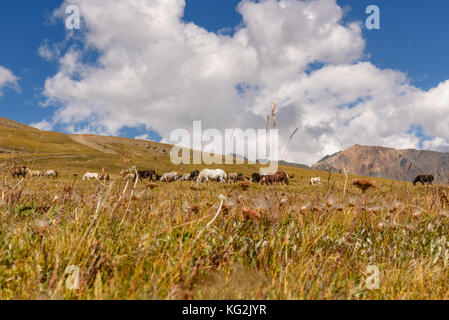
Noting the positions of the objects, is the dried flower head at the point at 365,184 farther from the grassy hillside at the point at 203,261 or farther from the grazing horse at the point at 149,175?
the grazing horse at the point at 149,175

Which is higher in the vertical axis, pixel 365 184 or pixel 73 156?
pixel 73 156

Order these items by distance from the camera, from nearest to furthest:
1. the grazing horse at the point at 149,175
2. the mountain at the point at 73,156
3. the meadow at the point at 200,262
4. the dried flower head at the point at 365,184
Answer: the meadow at the point at 200,262 → the dried flower head at the point at 365,184 → the grazing horse at the point at 149,175 → the mountain at the point at 73,156

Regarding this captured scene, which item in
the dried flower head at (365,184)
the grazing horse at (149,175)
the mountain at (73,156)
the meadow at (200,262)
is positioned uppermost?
the mountain at (73,156)

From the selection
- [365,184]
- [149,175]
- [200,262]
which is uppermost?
[149,175]

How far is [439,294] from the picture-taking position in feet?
8.52

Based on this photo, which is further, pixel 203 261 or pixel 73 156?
pixel 73 156

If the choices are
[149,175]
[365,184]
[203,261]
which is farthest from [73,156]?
[365,184]

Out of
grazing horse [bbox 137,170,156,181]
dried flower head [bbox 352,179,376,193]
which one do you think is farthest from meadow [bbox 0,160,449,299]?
grazing horse [bbox 137,170,156,181]

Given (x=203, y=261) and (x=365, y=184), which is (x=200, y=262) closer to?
(x=203, y=261)

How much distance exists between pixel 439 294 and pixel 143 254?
9.04 feet

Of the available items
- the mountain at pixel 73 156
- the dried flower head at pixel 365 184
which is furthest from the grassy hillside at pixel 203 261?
the mountain at pixel 73 156

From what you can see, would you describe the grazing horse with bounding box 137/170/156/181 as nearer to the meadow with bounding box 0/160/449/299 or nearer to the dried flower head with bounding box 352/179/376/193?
the meadow with bounding box 0/160/449/299
